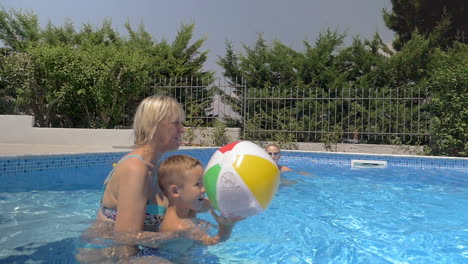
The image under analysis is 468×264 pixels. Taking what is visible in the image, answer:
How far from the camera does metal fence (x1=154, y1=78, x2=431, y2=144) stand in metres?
12.4

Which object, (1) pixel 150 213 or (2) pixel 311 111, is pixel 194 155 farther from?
(1) pixel 150 213

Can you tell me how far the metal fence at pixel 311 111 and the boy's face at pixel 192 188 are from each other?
1069 centimetres

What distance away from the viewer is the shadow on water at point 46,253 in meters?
2.71

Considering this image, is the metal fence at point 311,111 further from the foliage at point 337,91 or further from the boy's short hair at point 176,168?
the boy's short hair at point 176,168

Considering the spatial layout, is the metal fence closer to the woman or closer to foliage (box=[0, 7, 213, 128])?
foliage (box=[0, 7, 213, 128])

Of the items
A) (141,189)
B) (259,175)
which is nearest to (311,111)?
(259,175)

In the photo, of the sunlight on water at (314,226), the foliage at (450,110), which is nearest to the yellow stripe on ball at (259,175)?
the sunlight on water at (314,226)

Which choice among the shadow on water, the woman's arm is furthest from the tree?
the woman's arm

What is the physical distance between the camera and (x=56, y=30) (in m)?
15.9

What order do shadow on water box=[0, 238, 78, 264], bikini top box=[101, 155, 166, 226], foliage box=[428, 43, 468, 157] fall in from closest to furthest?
1. bikini top box=[101, 155, 166, 226]
2. shadow on water box=[0, 238, 78, 264]
3. foliage box=[428, 43, 468, 157]

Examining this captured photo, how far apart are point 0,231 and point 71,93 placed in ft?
34.9

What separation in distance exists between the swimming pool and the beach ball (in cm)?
76

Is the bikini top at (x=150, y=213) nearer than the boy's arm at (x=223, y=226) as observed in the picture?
No

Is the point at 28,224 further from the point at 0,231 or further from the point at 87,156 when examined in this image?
the point at 87,156
